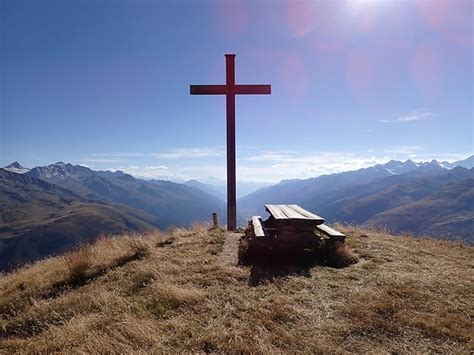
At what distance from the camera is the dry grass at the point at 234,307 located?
4215mm

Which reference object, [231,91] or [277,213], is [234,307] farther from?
[231,91]

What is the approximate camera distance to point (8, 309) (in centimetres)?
636

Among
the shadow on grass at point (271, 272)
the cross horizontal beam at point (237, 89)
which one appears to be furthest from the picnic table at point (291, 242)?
the cross horizontal beam at point (237, 89)

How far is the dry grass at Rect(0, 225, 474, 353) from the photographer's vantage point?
4.21 meters

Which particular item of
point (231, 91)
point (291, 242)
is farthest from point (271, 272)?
point (231, 91)

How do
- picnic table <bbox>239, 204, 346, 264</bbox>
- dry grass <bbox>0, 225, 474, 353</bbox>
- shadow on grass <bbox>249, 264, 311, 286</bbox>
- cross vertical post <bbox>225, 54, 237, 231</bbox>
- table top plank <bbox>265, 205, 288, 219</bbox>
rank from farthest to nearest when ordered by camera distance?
cross vertical post <bbox>225, 54, 237, 231</bbox> → table top plank <bbox>265, 205, 288, 219</bbox> → picnic table <bbox>239, 204, 346, 264</bbox> → shadow on grass <bbox>249, 264, 311, 286</bbox> → dry grass <bbox>0, 225, 474, 353</bbox>

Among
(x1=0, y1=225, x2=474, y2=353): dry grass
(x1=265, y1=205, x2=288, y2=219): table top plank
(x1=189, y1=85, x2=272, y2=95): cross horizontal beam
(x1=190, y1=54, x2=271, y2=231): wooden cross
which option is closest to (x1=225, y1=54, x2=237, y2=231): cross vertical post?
(x1=190, y1=54, x2=271, y2=231): wooden cross

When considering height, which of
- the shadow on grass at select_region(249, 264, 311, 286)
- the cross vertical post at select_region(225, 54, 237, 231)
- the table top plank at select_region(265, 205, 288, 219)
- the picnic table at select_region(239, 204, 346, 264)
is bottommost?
the shadow on grass at select_region(249, 264, 311, 286)

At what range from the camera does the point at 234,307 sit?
5.21 m

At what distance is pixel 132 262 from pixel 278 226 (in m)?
3.85

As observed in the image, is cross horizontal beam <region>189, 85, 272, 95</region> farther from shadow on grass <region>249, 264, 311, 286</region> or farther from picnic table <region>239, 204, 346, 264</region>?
shadow on grass <region>249, 264, 311, 286</region>

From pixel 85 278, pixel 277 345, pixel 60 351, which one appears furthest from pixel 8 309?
pixel 277 345

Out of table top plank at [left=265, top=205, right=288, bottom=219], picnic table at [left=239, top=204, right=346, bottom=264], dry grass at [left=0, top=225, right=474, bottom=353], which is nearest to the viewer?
dry grass at [left=0, top=225, right=474, bottom=353]

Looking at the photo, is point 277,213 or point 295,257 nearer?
point 295,257
